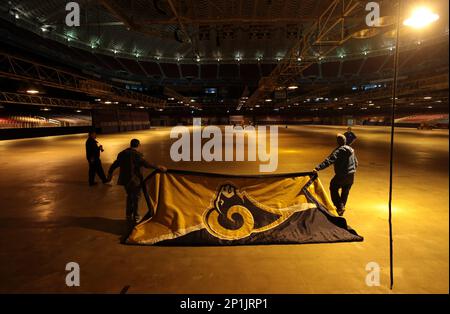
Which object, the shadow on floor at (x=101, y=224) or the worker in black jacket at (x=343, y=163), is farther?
the worker in black jacket at (x=343, y=163)

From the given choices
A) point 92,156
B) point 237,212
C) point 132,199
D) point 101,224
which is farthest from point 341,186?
point 92,156

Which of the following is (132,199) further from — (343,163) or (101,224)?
(343,163)

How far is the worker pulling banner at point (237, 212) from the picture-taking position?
5.31 meters

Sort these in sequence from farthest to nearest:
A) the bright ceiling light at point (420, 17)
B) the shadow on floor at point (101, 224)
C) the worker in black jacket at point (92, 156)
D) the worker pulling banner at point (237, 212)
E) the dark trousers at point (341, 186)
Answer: the worker in black jacket at point (92, 156)
the dark trousers at point (341, 186)
the shadow on floor at point (101, 224)
the worker pulling banner at point (237, 212)
the bright ceiling light at point (420, 17)

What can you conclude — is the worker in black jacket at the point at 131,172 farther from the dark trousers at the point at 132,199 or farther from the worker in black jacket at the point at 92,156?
the worker in black jacket at the point at 92,156

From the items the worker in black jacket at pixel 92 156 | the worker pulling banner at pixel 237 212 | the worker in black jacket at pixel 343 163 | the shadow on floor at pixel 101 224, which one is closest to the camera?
the worker pulling banner at pixel 237 212

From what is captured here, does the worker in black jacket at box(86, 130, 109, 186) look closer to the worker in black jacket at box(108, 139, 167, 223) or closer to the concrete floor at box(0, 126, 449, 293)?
the concrete floor at box(0, 126, 449, 293)

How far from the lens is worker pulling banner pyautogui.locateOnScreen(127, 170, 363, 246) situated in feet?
17.4

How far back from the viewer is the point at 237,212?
5555 millimetres

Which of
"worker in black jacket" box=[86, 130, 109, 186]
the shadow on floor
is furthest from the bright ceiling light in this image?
"worker in black jacket" box=[86, 130, 109, 186]

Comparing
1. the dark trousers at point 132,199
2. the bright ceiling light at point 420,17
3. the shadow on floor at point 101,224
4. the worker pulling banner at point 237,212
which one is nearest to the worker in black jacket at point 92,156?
the shadow on floor at point 101,224

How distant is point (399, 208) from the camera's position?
24.2 ft
